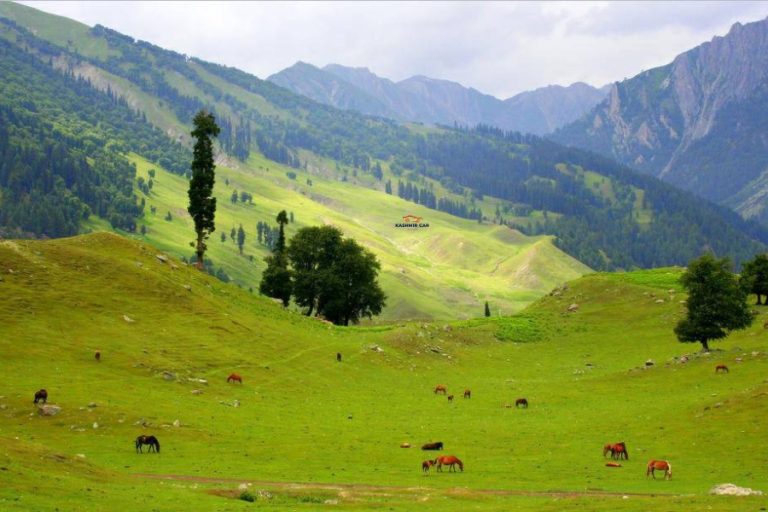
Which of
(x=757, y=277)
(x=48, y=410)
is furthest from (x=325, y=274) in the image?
(x=48, y=410)

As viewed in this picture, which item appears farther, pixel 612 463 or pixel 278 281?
pixel 278 281

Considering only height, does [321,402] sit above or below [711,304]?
below

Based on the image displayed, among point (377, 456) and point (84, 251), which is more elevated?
point (84, 251)

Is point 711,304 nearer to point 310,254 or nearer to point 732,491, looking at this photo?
point 732,491

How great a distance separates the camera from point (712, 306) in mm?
92625

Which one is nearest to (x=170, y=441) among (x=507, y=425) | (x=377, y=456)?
(x=377, y=456)

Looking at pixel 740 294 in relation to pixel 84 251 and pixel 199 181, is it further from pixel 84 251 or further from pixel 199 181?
pixel 84 251

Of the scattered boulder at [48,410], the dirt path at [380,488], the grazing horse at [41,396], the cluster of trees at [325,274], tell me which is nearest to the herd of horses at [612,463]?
the dirt path at [380,488]

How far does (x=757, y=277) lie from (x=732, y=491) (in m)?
88.8

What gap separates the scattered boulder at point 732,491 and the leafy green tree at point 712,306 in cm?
5662

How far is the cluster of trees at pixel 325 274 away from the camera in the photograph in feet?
442

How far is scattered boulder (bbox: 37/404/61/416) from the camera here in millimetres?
55781

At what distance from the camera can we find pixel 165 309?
8931 centimetres

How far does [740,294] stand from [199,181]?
7505 cm
